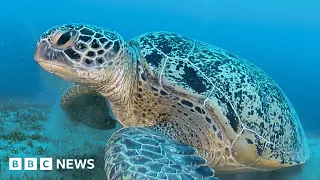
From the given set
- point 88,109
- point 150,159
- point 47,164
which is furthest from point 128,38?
point 150,159

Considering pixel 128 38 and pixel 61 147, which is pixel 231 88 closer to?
pixel 61 147

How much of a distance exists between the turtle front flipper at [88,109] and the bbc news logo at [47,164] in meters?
1.27

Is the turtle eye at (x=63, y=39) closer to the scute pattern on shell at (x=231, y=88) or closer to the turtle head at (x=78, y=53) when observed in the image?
the turtle head at (x=78, y=53)

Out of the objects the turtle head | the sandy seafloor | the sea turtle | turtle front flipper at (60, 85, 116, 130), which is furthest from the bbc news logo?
turtle front flipper at (60, 85, 116, 130)

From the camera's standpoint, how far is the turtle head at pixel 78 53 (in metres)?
2.79

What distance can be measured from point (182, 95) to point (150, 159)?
2.89 feet

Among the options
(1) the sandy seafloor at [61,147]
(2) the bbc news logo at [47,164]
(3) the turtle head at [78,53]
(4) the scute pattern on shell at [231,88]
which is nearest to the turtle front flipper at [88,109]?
(1) the sandy seafloor at [61,147]

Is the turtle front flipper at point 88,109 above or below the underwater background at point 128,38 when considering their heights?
below

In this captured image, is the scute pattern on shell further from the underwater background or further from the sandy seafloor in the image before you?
the underwater background

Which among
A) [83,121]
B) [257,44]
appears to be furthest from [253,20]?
[83,121]

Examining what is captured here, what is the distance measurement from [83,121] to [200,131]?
2444 mm

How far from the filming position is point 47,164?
3.38 m

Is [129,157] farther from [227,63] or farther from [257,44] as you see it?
[257,44]

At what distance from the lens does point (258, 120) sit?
313 cm
